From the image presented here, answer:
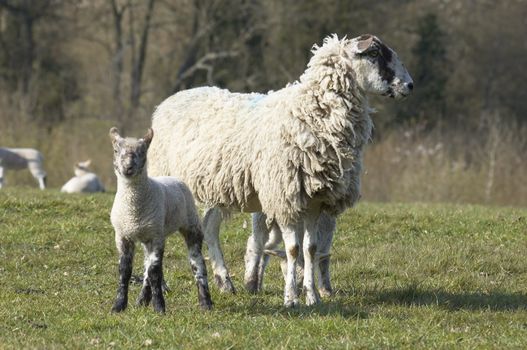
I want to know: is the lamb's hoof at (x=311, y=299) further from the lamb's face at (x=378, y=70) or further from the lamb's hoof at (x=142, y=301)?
the lamb's face at (x=378, y=70)

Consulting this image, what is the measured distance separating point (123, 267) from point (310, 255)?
5.40 ft

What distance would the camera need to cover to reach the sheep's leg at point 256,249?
9.10 meters

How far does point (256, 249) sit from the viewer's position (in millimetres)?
9203

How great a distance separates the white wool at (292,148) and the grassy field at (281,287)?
33.5 inches

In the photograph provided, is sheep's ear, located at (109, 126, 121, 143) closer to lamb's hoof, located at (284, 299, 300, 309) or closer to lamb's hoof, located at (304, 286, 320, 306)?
lamb's hoof, located at (284, 299, 300, 309)

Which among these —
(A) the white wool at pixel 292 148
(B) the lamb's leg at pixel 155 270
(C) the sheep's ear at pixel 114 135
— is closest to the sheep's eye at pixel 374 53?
(A) the white wool at pixel 292 148

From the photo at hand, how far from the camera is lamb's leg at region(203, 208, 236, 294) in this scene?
9.11 m

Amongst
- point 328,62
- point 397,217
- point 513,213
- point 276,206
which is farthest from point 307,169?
point 513,213

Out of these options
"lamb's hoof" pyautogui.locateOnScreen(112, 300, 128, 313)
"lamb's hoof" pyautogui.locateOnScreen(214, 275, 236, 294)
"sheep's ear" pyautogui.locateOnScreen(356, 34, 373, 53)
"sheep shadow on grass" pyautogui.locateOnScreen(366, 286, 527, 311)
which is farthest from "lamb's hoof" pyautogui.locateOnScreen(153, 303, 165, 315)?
"sheep's ear" pyautogui.locateOnScreen(356, 34, 373, 53)

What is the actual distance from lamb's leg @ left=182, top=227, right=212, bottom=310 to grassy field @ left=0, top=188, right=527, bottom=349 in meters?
0.15

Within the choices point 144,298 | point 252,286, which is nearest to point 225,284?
point 252,286

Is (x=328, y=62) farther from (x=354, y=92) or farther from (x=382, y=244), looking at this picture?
(x=382, y=244)

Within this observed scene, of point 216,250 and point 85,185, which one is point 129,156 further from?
point 85,185

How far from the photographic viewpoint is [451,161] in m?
22.9
